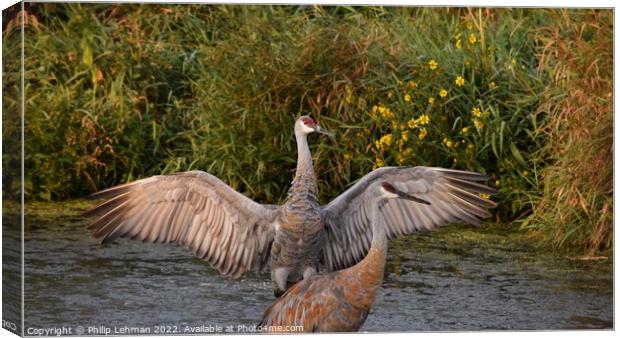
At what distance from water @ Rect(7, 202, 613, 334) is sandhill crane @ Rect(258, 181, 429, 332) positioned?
34 cm

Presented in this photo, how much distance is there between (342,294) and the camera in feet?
21.4

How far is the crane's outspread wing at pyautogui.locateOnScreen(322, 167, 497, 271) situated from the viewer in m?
7.04

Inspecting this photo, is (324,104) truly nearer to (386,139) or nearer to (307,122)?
(386,139)

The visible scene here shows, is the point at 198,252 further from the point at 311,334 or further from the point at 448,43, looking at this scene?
the point at 448,43

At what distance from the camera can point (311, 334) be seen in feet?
22.0

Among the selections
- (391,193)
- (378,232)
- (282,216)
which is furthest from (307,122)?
(378,232)

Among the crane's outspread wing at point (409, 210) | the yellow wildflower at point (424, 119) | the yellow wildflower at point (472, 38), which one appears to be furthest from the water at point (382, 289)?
the yellow wildflower at point (472, 38)

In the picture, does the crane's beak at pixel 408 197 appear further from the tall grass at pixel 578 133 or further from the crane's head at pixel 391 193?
the tall grass at pixel 578 133

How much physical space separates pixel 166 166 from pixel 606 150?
2.43 metres

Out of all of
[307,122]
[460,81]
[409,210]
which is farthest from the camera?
[460,81]

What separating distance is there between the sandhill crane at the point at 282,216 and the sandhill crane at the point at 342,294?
33 cm

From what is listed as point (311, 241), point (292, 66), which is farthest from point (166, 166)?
point (311, 241)

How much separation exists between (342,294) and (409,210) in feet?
2.72

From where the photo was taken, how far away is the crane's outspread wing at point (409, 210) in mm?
7043
